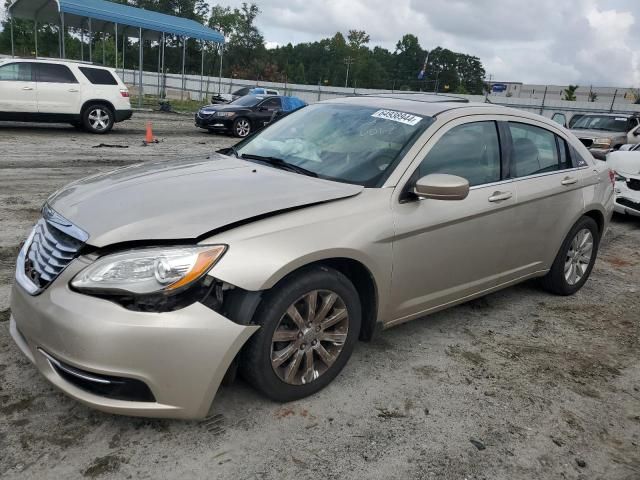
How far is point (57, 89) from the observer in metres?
13.8

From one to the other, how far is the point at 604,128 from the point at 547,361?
14347mm

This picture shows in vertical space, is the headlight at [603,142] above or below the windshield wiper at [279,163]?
above

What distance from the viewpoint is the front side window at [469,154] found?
3.53 meters

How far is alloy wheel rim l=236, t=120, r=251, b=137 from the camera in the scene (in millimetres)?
18141

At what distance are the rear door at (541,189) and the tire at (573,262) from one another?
14 cm

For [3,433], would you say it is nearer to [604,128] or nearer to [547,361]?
[547,361]

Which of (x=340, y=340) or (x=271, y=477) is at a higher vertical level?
(x=340, y=340)

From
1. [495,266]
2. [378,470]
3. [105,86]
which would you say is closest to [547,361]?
[495,266]

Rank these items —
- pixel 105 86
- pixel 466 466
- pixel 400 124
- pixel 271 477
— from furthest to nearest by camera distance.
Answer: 1. pixel 105 86
2. pixel 400 124
3. pixel 466 466
4. pixel 271 477

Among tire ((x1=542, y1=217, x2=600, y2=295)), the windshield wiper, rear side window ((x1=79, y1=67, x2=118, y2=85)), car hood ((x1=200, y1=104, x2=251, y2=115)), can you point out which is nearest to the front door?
the windshield wiper

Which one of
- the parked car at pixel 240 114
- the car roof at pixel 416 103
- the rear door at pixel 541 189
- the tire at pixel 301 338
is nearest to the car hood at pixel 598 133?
the parked car at pixel 240 114

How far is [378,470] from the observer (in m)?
2.55

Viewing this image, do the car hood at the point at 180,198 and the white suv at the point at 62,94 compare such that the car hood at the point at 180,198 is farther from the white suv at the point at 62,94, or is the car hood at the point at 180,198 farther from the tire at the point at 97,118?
the tire at the point at 97,118

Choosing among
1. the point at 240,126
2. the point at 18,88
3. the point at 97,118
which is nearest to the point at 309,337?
the point at 18,88
